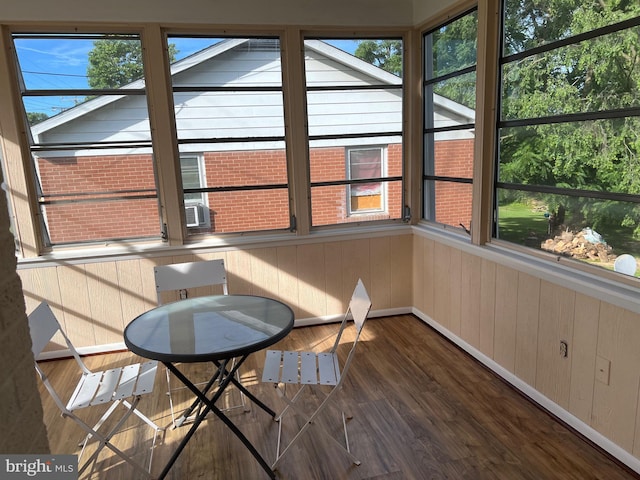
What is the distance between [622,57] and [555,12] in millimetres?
574

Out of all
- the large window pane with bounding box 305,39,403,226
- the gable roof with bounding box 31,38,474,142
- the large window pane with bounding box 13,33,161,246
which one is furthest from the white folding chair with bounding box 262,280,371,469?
the large window pane with bounding box 13,33,161,246

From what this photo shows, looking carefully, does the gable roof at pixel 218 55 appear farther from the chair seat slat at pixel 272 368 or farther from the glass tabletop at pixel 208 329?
the chair seat slat at pixel 272 368

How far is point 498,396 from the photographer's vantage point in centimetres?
288

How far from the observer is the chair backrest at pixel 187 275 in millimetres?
3032

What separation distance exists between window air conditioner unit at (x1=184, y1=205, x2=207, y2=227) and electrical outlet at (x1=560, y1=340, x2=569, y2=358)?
2.85m

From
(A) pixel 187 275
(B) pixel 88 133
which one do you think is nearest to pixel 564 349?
(A) pixel 187 275

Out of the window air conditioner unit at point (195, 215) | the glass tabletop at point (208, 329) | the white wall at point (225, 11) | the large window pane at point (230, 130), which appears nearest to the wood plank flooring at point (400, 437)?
the glass tabletop at point (208, 329)

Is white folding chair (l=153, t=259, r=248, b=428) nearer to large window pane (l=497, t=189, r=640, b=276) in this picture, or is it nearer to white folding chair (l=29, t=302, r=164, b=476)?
white folding chair (l=29, t=302, r=164, b=476)

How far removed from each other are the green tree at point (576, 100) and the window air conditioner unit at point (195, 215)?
2.45 meters

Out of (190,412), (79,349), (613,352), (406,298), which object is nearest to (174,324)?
(190,412)

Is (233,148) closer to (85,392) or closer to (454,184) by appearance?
(454,184)

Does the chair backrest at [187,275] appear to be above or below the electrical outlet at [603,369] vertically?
above

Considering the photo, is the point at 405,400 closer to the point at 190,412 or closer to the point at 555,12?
the point at 190,412

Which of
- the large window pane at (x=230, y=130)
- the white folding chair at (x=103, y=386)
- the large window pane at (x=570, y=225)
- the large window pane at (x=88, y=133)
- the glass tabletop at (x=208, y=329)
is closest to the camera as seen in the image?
the glass tabletop at (x=208, y=329)
